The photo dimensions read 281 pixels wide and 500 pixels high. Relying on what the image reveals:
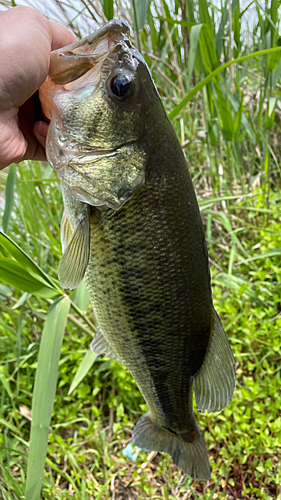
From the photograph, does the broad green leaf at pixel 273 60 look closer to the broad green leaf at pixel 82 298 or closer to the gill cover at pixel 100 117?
the gill cover at pixel 100 117

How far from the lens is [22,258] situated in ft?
3.76

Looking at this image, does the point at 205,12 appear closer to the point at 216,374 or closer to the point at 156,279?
the point at 156,279

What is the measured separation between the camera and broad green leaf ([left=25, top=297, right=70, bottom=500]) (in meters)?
1.11

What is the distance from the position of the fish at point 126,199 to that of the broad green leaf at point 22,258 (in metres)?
0.22

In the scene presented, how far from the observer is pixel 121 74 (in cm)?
86

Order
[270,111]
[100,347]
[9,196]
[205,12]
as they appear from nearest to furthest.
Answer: [100,347]
[9,196]
[205,12]
[270,111]

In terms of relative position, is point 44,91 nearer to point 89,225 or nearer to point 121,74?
point 121,74

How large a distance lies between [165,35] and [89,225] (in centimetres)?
211

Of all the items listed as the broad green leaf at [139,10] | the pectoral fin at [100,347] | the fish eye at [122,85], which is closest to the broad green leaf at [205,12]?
the broad green leaf at [139,10]

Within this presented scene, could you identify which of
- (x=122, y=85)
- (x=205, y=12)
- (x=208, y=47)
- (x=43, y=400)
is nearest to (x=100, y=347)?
(x=43, y=400)

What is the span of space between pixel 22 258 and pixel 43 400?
0.47 metres

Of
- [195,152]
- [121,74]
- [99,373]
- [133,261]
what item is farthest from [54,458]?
[195,152]

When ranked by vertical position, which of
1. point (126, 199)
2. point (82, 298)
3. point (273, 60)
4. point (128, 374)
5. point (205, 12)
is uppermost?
point (205, 12)

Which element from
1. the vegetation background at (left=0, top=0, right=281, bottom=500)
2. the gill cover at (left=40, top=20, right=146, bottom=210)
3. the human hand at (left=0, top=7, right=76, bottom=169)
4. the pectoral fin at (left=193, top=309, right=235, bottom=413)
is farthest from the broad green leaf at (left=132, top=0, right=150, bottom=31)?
the pectoral fin at (left=193, top=309, right=235, bottom=413)
